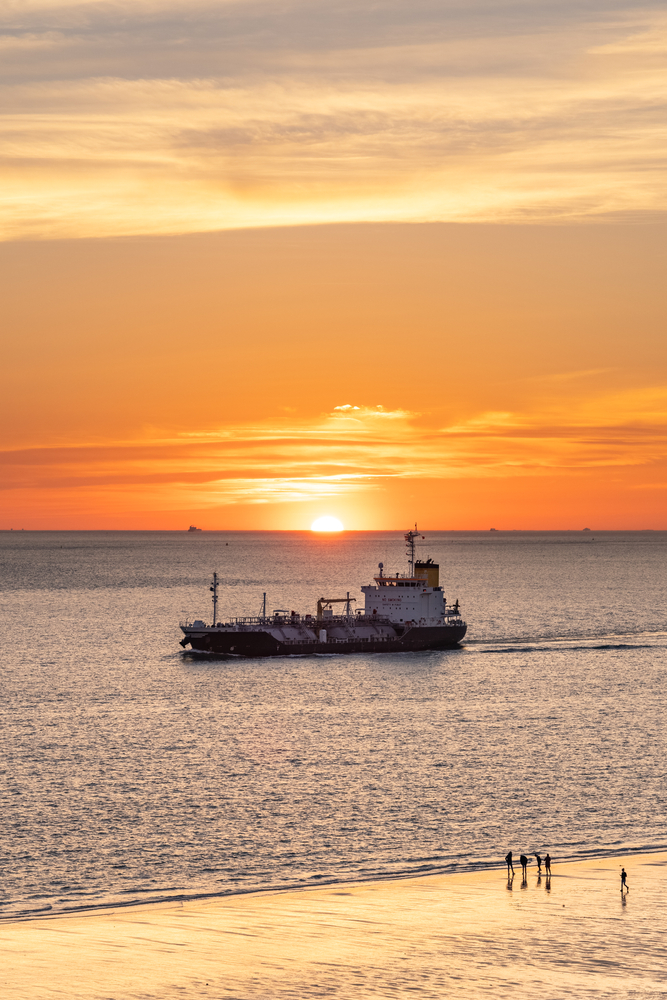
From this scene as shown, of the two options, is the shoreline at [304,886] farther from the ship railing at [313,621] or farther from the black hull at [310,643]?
the ship railing at [313,621]

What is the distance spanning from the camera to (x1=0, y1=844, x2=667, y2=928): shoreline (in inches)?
1684

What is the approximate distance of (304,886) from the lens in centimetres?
4581

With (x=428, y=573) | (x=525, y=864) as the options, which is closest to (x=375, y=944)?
(x=525, y=864)

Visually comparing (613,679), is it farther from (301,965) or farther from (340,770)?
(301,965)

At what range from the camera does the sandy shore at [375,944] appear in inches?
1356

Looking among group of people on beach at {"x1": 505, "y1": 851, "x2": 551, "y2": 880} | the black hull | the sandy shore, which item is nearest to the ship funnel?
the black hull

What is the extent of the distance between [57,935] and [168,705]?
5457 centimetres

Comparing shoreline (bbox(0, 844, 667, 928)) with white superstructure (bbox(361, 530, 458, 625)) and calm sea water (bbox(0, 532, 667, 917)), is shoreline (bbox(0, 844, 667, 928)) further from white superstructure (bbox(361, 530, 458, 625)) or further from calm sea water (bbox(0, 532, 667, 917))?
white superstructure (bbox(361, 530, 458, 625))

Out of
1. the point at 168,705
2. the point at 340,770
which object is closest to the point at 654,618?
the point at 168,705

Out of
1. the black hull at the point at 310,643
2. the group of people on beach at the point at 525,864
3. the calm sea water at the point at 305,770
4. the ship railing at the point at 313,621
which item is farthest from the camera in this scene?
the ship railing at the point at 313,621

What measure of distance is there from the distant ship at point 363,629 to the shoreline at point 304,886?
274ft

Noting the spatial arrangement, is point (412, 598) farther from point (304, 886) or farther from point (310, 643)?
point (304, 886)

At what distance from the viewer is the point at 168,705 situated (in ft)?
309

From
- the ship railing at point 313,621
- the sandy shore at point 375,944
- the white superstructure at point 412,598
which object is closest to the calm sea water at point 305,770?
the sandy shore at point 375,944
